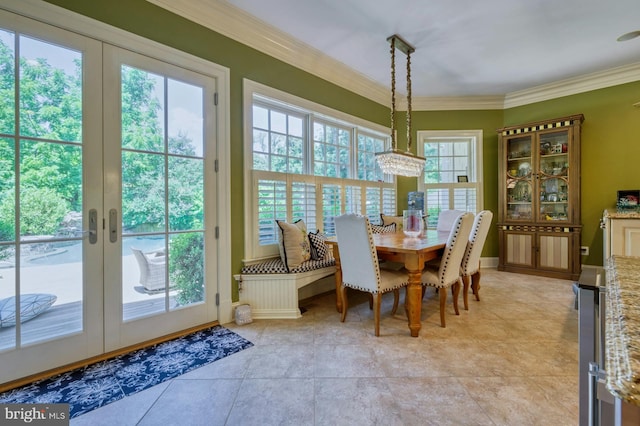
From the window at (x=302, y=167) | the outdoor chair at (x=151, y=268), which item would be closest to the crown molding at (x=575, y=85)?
the window at (x=302, y=167)

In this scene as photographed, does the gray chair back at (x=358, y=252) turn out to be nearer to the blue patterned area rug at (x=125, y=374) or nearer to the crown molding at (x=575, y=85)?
the blue patterned area rug at (x=125, y=374)

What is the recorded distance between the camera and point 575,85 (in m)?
4.14

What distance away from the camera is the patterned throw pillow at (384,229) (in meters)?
3.86

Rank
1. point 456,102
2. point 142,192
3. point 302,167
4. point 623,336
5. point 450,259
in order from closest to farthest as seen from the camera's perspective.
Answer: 1. point 623,336
2. point 142,192
3. point 450,259
4. point 302,167
5. point 456,102

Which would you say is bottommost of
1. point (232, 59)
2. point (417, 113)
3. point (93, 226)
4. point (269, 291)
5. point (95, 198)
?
point (269, 291)

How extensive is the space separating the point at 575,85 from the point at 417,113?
2.19 m

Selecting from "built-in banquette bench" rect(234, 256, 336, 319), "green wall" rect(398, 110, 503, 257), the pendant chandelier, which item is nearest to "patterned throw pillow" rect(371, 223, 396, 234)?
"green wall" rect(398, 110, 503, 257)

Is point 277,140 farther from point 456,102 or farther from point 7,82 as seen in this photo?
point 456,102

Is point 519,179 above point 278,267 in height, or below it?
above

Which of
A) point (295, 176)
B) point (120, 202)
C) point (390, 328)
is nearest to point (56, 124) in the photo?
point (120, 202)

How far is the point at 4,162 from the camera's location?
1.72 metres

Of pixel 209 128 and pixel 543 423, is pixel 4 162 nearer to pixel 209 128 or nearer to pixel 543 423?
pixel 209 128

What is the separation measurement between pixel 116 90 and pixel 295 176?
177 centimetres

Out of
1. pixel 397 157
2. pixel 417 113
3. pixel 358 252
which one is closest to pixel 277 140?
pixel 397 157
